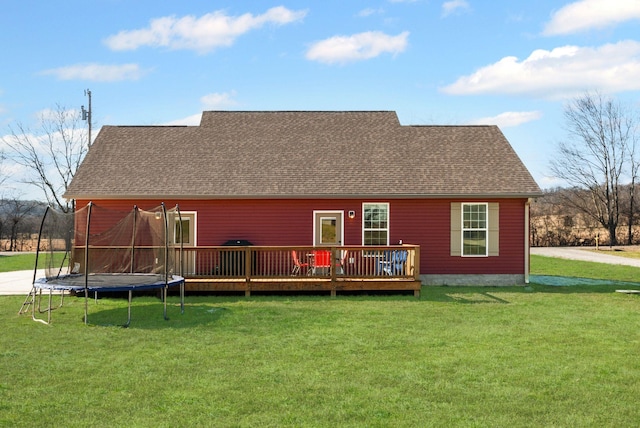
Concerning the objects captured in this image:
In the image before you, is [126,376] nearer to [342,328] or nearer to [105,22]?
[342,328]

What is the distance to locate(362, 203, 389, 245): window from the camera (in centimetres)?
1775

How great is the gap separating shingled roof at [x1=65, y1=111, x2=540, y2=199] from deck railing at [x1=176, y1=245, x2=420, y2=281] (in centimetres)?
180

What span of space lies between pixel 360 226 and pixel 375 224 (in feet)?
1.43

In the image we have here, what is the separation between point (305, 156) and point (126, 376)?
1291cm

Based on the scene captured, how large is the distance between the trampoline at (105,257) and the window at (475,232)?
762 centimetres

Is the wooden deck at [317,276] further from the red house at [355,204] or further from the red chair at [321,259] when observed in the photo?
the red house at [355,204]

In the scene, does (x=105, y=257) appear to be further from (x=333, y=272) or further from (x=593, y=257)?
(x=593, y=257)

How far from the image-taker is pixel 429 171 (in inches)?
729

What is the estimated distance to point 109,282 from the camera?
12.1 meters

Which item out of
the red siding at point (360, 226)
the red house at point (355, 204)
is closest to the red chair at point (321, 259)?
the red house at point (355, 204)

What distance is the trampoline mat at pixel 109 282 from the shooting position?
11.2 meters

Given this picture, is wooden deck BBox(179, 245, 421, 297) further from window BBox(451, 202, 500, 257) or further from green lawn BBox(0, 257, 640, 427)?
window BBox(451, 202, 500, 257)

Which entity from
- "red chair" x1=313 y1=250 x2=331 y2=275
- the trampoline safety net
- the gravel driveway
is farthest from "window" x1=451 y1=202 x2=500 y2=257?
the gravel driveway

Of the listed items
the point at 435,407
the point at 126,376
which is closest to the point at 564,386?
the point at 435,407
